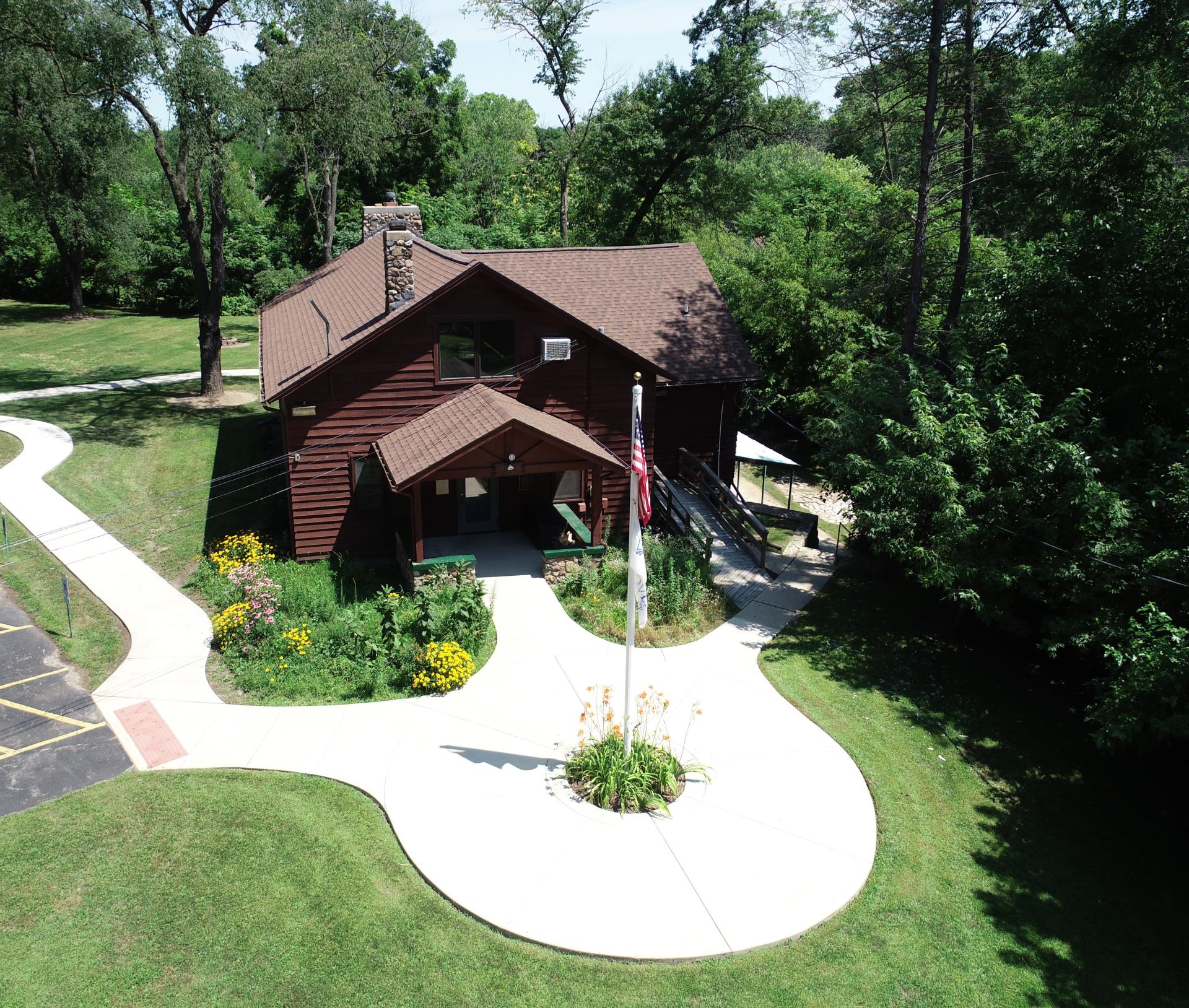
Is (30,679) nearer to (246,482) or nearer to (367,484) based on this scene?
(367,484)

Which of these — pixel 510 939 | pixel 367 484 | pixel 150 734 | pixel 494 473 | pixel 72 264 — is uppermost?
pixel 72 264

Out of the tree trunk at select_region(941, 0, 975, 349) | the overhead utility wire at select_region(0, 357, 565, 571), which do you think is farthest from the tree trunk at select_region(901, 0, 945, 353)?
the overhead utility wire at select_region(0, 357, 565, 571)

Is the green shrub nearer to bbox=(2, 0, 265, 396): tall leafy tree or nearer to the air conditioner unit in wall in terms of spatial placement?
the air conditioner unit in wall

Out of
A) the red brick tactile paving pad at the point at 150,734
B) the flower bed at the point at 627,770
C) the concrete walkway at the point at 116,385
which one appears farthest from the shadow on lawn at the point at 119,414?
the flower bed at the point at 627,770

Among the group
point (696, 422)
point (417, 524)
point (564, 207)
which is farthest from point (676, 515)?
point (564, 207)

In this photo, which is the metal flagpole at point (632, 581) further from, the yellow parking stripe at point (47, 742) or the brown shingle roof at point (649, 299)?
the brown shingle roof at point (649, 299)

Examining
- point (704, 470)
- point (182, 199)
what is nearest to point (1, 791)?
point (704, 470)
